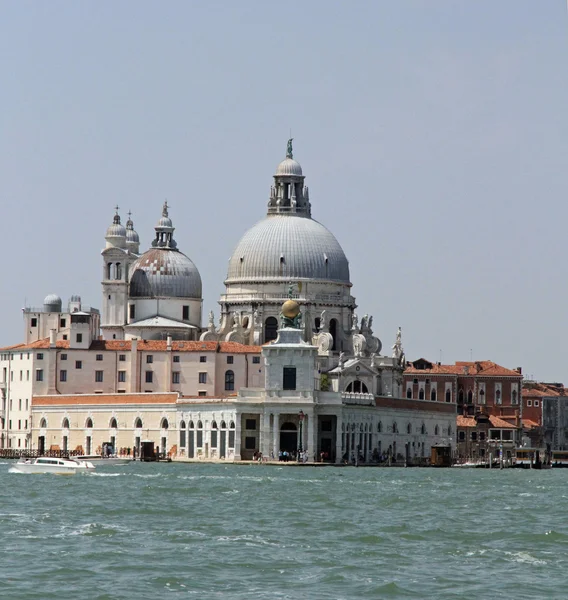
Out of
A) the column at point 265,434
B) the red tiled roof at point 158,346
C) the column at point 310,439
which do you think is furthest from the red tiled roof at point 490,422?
the column at point 265,434

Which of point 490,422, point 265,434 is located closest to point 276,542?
point 265,434

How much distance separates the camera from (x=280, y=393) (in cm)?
11369

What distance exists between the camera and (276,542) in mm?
47562

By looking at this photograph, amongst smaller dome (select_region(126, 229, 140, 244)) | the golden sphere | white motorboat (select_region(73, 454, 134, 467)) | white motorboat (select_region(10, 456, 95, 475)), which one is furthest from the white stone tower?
white motorboat (select_region(10, 456, 95, 475))

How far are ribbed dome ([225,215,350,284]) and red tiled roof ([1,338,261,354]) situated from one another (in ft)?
24.6

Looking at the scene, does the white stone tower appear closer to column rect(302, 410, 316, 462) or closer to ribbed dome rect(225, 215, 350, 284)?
ribbed dome rect(225, 215, 350, 284)

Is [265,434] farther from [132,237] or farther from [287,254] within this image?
[132,237]

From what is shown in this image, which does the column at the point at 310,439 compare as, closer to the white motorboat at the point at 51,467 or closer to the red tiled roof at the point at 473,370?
the white motorboat at the point at 51,467

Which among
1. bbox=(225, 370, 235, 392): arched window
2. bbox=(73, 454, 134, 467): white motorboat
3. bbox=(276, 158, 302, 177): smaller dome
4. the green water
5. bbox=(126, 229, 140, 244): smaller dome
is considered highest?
bbox=(276, 158, 302, 177): smaller dome

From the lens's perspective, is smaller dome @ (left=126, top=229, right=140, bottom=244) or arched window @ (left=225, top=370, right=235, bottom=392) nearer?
arched window @ (left=225, top=370, right=235, bottom=392)

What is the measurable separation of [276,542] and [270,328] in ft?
274

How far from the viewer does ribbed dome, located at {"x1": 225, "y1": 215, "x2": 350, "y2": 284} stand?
429 feet

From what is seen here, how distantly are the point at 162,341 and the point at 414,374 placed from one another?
35809mm

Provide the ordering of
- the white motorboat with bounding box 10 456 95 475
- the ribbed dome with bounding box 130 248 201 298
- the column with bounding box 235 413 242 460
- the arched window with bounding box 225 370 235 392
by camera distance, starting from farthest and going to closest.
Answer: the ribbed dome with bounding box 130 248 201 298
the arched window with bounding box 225 370 235 392
the column with bounding box 235 413 242 460
the white motorboat with bounding box 10 456 95 475
